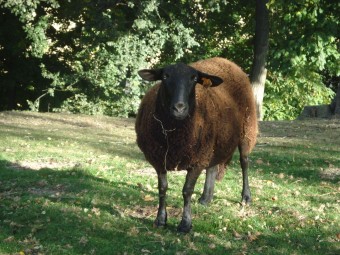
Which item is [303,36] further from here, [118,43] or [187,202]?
[187,202]

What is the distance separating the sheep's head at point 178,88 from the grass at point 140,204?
1.82 metres

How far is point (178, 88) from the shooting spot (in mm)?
7504

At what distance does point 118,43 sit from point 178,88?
857 inches

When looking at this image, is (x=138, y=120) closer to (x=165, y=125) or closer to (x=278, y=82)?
(x=165, y=125)

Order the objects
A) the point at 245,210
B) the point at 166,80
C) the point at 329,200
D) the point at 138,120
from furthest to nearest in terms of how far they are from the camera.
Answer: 1. the point at 329,200
2. the point at 245,210
3. the point at 138,120
4. the point at 166,80

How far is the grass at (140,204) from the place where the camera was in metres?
7.54

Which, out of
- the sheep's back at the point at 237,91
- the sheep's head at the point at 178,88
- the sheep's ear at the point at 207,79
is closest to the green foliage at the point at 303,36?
the sheep's back at the point at 237,91

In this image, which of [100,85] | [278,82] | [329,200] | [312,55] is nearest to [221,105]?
[329,200]

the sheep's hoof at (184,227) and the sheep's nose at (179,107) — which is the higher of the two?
the sheep's nose at (179,107)

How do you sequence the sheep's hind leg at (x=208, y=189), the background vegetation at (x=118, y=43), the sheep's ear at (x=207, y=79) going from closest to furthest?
the sheep's ear at (x=207, y=79)
the sheep's hind leg at (x=208, y=189)
the background vegetation at (x=118, y=43)

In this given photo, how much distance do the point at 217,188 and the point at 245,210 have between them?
5.83ft

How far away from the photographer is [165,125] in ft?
26.0

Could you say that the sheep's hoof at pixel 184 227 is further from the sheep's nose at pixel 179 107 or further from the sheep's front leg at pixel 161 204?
the sheep's nose at pixel 179 107

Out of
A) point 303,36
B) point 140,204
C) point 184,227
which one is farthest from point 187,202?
point 303,36
